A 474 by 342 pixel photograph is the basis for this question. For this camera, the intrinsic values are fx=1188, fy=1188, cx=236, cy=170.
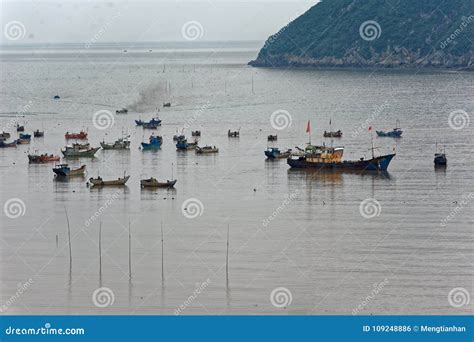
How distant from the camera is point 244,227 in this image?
3575cm

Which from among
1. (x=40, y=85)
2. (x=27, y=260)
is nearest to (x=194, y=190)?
(x=27, y=260)

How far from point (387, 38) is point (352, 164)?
11299cm

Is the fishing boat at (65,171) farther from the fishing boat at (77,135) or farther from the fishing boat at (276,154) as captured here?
→ the fishing boat at (77,135)

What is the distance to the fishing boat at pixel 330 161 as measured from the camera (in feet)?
162

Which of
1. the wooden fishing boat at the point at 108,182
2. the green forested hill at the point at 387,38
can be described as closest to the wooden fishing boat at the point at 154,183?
the wooden fishing boat at the point at 108,182

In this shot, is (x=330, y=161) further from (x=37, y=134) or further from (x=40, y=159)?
(x=37, y=134)

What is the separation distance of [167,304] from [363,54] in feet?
445

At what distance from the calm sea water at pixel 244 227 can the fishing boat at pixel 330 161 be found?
68 cm

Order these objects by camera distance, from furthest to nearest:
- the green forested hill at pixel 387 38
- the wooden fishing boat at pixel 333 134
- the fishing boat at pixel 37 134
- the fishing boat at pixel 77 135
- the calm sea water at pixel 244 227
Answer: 1. the green forested hill at pixel 387 38
2. the fishing boat at pixel 37 134
3. the wooden fishing boat at pixel 333 134
4. the fishing boat at pixel 77 135
5. the calm sea water at pixel 244 227

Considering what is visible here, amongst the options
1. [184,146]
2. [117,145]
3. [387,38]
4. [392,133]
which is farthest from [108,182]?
[387,38]

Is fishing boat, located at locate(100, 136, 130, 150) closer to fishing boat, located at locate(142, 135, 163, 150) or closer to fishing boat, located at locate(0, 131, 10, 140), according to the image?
fishing boat, located at locate(142, 135, 163, 150)

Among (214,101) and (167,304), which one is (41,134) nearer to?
(214,101)

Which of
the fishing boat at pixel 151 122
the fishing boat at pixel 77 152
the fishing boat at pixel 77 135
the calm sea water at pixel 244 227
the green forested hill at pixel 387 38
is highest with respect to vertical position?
the green forested hill at pixel 387 38

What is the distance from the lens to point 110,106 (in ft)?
296
